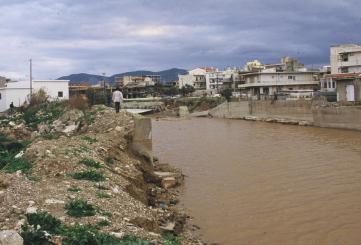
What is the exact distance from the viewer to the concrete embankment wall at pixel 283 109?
140ft

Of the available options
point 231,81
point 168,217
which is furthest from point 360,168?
point 231,81

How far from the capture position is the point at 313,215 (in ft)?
40.6

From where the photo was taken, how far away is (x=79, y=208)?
8750 millimetres

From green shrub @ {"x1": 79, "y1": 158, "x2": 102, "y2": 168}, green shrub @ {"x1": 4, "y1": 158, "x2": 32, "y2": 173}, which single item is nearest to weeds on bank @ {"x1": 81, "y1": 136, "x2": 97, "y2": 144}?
green shrub @ {"x1": 79, "y1": 158, "x2": 102, "y2": 168}

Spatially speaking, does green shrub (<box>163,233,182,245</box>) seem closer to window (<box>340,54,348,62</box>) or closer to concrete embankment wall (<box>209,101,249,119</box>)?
concrete embankment wall (<box>209,101,249,119</box>)

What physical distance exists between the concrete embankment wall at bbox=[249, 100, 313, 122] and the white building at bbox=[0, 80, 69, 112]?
20.1 meters

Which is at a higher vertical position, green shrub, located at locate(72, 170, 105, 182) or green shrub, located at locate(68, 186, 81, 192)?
green shrub, located at locate(72, 170, 105, 182)

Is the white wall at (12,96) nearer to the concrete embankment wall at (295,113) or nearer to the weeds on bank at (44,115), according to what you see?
the weeds on bank at (44,115)

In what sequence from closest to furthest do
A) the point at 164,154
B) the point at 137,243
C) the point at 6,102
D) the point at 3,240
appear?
the point at 3,240
the point at 137,243
the point at 164,154
the point at 6,102

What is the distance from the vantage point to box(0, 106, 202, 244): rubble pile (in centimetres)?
841

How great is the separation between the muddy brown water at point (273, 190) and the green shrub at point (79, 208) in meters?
3.23

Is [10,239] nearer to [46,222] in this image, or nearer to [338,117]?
[46,222]

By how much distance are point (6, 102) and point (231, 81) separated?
49727mm

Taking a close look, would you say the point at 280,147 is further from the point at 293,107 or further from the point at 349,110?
the point at 293,107
